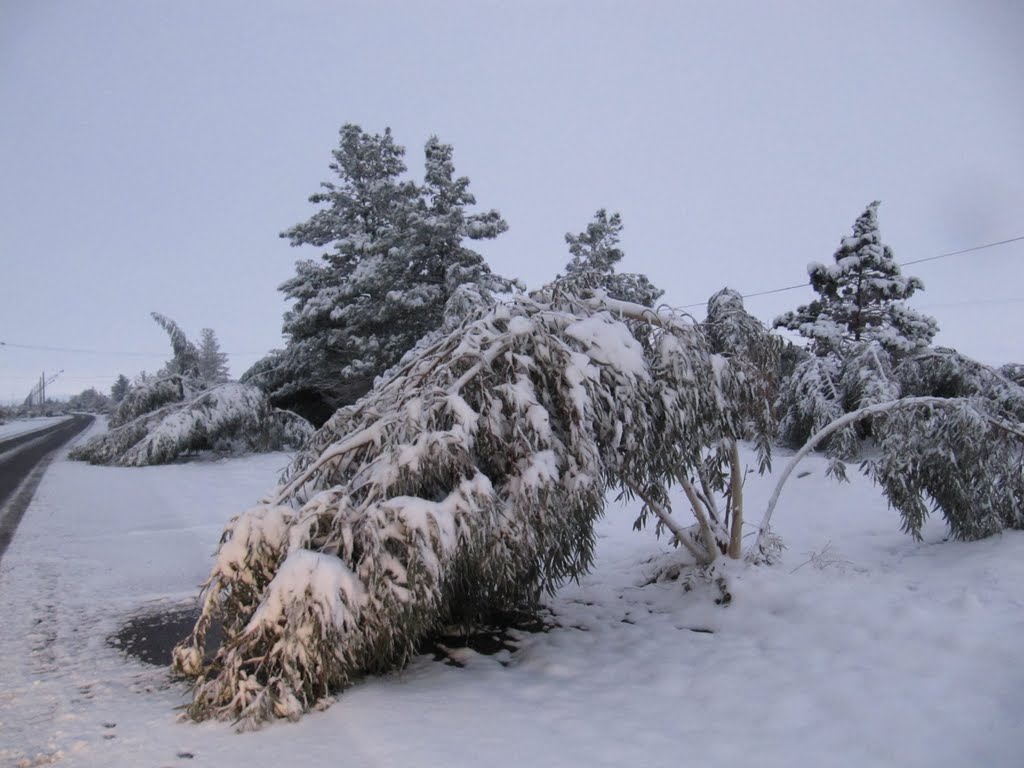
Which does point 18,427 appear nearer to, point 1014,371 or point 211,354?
point 211,354

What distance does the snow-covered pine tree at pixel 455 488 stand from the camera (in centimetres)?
317

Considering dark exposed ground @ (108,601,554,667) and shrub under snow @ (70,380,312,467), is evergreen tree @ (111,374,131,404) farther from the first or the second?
dark exposed ground @ (108,601,554,667)

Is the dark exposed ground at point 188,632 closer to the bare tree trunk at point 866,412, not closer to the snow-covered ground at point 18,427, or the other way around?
the bare tree trunk at point 866,412

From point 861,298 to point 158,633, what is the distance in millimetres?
15473

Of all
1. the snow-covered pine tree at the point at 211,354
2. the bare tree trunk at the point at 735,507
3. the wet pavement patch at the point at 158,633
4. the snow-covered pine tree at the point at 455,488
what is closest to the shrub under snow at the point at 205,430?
the wet pavement patch at the point at 158,633

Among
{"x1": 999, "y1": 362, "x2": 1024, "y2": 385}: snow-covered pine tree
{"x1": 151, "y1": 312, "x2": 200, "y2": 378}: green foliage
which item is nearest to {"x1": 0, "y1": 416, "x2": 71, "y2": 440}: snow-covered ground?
{"x1": 151, "y1": 312, "x2": 200, "y2": 378}: green foliage

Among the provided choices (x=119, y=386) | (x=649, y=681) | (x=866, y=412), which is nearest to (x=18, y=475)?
(x=649, y=681)

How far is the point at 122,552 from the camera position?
698cm

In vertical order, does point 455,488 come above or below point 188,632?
above

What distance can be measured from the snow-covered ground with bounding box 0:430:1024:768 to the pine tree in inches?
346

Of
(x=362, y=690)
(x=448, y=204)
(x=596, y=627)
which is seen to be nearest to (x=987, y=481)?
(x=596, y=627)

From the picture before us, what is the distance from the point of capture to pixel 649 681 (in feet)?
12.1

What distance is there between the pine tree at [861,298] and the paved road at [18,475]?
1561cm

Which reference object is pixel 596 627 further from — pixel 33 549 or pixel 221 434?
pixel 221 434
